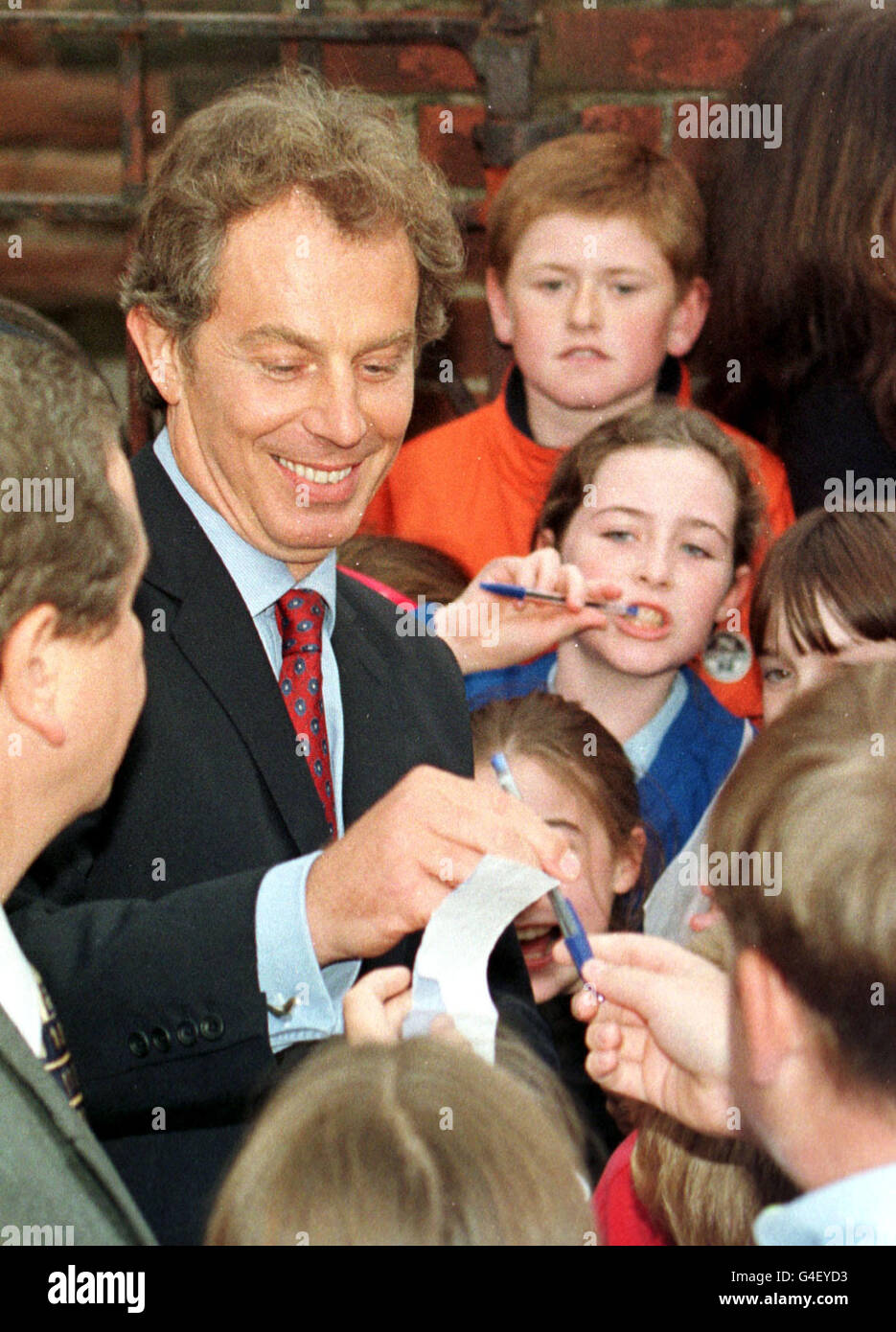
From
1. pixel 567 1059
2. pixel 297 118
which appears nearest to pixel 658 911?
pixel 567 1059

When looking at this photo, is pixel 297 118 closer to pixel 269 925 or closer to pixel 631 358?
pixel 269 925

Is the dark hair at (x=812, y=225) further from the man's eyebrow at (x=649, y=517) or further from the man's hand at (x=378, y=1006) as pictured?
the man's hand at (x=378, y=1006)

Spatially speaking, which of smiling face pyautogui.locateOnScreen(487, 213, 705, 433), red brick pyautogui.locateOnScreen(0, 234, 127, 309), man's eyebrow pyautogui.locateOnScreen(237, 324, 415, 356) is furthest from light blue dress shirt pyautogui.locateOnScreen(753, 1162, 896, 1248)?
red brick pyautogui.locateOnScreen(0, 234, 127, 309)

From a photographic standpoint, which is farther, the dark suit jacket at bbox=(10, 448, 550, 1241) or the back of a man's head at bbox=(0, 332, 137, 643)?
the dark suit jacket at bbox=(10, 448, 550, 1241)

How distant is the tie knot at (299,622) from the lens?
1.29m

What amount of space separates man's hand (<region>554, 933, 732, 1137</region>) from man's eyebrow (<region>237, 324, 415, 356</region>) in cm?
52

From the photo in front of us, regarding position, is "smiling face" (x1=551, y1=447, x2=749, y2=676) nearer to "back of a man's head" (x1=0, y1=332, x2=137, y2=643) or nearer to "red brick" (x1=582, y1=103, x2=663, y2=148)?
"red brick" (x1=582, y1=103, x2=663, y2=148)

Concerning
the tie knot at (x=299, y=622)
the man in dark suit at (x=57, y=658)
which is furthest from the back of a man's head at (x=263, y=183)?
the man in dark suit at (x=57, y=658)

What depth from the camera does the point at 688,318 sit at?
1.99 meters

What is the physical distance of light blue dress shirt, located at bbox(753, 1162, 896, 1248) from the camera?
0.77 metres

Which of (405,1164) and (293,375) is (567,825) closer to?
(293,375)

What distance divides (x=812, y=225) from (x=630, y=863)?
2.63 feet

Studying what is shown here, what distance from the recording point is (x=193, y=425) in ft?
4.28

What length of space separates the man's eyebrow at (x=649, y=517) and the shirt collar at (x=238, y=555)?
60 cm
